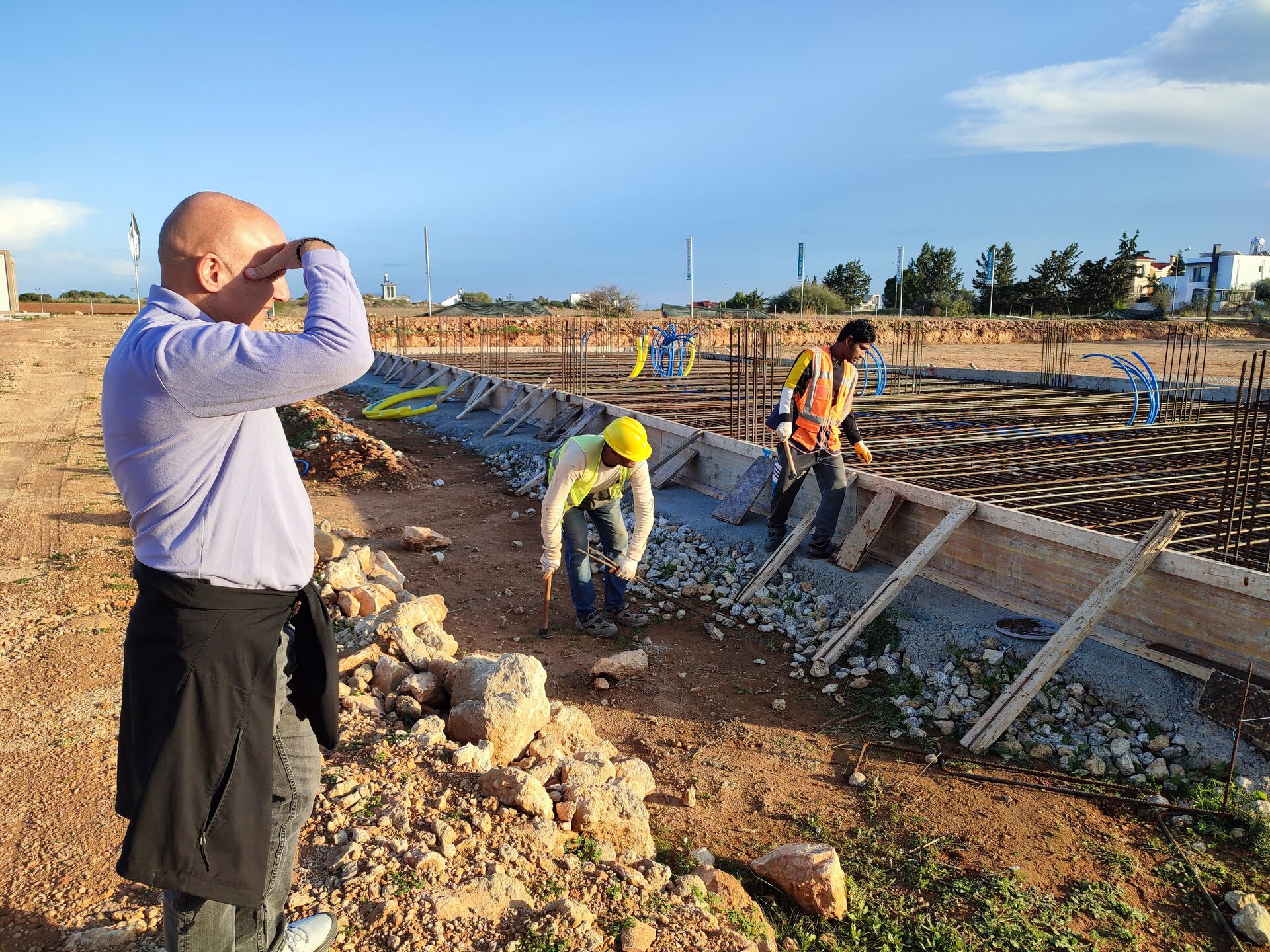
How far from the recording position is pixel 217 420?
1.59m

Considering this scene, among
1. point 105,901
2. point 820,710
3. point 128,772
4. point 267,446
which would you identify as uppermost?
point 267,446

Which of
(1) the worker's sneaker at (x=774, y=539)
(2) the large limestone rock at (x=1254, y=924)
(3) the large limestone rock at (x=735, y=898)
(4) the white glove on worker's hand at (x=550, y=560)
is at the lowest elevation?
(2) the large limestone rock at (x=1254, y=924)

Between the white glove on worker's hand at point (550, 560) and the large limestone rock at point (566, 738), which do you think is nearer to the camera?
the large limestone rock at point (566, 738)

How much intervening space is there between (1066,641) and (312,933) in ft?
11.1

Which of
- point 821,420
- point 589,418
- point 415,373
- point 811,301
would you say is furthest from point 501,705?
point 811,301

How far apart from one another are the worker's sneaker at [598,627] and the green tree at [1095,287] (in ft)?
152

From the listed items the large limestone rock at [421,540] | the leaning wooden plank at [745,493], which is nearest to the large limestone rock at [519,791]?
the leaning wooden plank at [745,493]

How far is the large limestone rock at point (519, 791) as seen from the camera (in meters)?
2.85

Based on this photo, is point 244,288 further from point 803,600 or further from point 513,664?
point 803,600

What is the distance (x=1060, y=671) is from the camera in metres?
4.37

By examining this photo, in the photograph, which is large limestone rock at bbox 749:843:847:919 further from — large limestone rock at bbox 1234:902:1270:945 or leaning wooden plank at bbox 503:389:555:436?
leaning wooden plank at bbox 503:389:555:436

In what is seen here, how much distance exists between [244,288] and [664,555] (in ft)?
17.0

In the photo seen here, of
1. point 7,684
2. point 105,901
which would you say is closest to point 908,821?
point 105,901

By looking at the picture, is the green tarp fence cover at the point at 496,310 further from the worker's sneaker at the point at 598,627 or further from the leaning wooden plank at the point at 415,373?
the worker's sneaker at the point at 598,627
